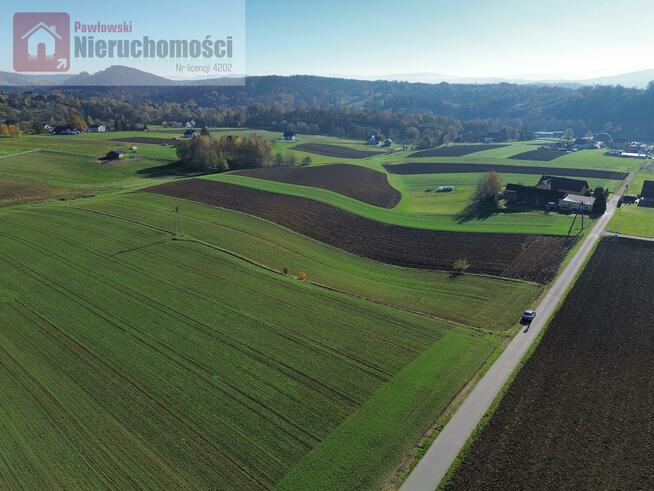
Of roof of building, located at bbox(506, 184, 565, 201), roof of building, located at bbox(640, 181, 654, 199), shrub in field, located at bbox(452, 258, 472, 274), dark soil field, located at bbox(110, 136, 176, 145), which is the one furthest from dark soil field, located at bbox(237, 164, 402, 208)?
dark soil field, located at bbox(110, 136, 176, 145)

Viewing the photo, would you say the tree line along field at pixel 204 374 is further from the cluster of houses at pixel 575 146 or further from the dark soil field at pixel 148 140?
the cluster of houses at pixel 575 146

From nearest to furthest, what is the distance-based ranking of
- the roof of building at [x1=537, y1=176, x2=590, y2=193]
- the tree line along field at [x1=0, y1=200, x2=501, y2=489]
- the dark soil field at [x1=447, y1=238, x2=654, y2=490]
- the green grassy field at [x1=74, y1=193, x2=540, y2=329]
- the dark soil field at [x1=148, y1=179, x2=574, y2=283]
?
1. the dark soil field at [x1=447, y1=238, x2=654, y2=490]
2. the tree line along field at [x1=0, y1=200, x2=501, y2=489]
3. the green grassy field at [x1=74, y1=193, x2=540, y2=329]
4. the dark soil field at [x1=148, y1=179, x2=574, y2=283]
5. the roof of building at [x1=537, y1=176, x2=590, y2=193]

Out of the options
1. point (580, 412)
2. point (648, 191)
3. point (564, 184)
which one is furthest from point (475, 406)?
point (648, 191)

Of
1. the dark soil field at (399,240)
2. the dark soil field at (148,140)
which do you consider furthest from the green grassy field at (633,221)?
the dark soil field at (148,140)

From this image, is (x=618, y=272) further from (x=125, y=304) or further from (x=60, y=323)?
(x=60, y=323)

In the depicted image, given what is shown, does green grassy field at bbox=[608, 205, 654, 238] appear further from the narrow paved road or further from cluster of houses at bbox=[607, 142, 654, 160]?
cluster of houses at bbox=[607, 142, 654, 160]

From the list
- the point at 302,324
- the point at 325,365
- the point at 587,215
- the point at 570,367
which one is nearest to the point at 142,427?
the point at 325,365
